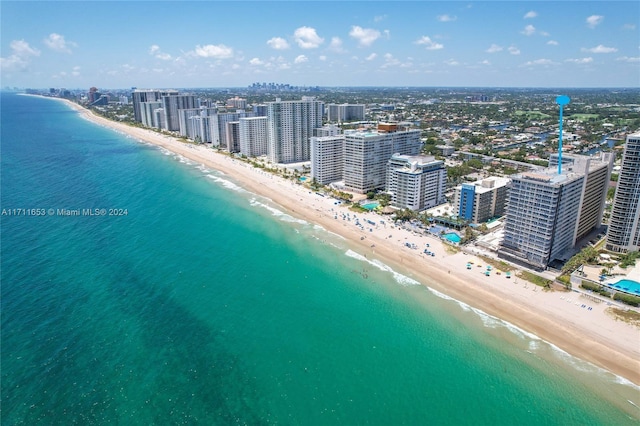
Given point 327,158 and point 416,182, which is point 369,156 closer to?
point 327,158

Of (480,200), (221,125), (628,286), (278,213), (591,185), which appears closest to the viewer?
(628,286)

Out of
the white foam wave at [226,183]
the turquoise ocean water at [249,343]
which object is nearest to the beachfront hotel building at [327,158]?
the white foam wave at [226,183]

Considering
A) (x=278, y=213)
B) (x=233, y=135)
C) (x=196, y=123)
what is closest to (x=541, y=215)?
(x=278, y=213)

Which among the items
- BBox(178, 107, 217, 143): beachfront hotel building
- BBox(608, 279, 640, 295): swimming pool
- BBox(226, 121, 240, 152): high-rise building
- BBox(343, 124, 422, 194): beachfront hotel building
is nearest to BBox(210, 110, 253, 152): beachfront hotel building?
BBox(226, 121, 240, 152): high-rise building

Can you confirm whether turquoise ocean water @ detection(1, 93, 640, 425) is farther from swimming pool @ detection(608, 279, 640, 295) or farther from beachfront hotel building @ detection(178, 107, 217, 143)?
beachfront hotel building @ detection(178, 107, 217, 143)

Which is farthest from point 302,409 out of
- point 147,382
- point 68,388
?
point 68,388

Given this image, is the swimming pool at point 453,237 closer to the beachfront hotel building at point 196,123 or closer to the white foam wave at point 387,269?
the white foam wave at point 387,269
